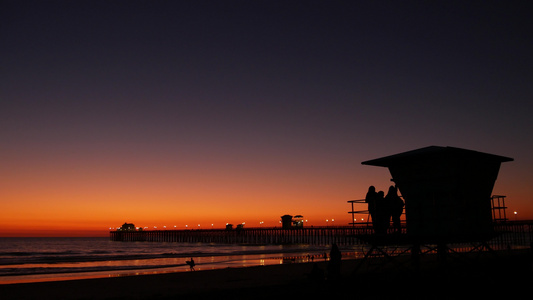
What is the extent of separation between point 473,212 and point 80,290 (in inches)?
503

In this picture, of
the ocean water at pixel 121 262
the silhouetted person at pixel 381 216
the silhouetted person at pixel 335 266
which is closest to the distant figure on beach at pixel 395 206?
the silhouetted person at pixel 381 216

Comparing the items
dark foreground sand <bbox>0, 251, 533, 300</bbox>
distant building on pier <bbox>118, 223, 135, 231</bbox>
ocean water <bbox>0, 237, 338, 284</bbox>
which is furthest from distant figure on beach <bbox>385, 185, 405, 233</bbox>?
distant building on pier <bbox>118, 223, 135, 231</bbox>

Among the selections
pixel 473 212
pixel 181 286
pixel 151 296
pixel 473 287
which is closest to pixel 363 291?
pixel 473 287

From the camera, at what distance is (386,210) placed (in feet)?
41.0

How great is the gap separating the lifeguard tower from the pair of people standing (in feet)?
0.81

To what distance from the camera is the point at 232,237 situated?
3423 inches

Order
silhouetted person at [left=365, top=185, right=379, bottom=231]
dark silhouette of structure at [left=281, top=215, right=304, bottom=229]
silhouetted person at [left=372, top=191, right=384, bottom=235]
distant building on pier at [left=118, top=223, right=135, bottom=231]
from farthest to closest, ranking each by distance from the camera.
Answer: distant building on pier at [left=118, top=223, right=135, bottom=231], dark silhouette of structure at [left=281, top=215, right=304, bottom=229], silhouetted person at [left=365, top=185, right=379, bottom=231], silhouetted person at [left=372, top=191, right=384, bottom=235]

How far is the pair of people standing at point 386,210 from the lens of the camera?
40.6ft

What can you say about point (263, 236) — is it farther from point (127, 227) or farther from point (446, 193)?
point (446, 193)

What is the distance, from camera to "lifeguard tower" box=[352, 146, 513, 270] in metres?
11.4

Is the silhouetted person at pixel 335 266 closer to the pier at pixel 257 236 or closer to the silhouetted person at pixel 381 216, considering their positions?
the silhouetted person at pixel 381 216

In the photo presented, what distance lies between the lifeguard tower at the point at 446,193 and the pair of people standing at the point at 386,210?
25 cm

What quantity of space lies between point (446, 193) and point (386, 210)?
1.77 meters

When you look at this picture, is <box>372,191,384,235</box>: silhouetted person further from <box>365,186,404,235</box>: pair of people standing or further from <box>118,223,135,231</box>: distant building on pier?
<box>118,223,135,231</box>: distant building on pier
